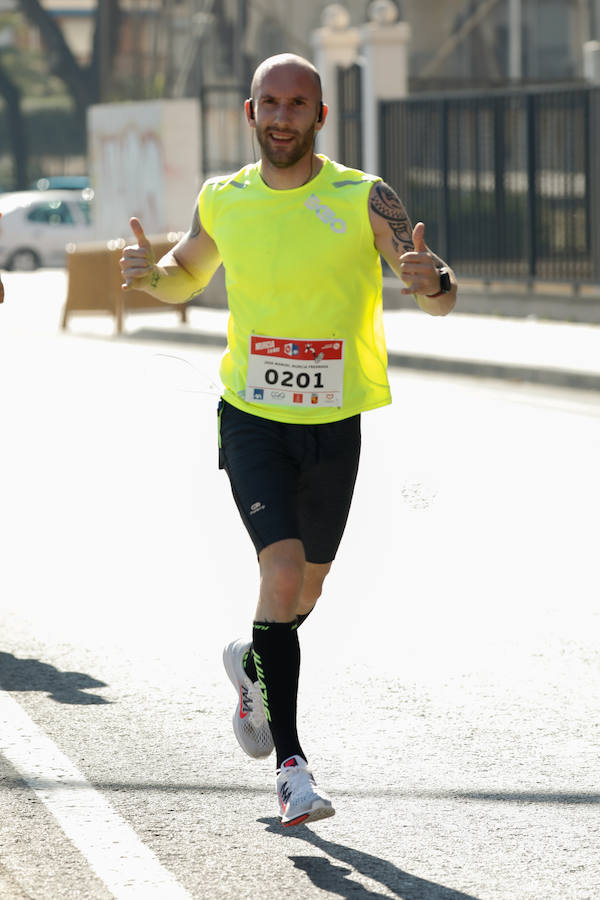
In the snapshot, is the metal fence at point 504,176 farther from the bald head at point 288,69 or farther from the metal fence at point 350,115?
the bald head at point 288,69

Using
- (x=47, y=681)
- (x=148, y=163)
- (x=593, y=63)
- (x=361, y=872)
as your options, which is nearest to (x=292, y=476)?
(x=361, y=872)

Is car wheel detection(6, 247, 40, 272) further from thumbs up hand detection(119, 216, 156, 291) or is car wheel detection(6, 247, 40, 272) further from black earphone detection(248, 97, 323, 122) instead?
black earphone detection(248, 97, 323, 122)

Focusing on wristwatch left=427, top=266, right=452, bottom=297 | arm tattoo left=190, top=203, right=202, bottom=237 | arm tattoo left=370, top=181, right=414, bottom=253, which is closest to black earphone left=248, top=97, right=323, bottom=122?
arm tattoo left=370, top=181, right=414, bottom=253

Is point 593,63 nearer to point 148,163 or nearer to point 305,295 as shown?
point 148,163

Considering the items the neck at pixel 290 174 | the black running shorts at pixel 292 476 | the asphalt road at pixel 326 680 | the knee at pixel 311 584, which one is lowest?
the asphalt road at pixel 326 680

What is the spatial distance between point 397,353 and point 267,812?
13518mm

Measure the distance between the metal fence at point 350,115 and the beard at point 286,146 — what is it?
20543 mm

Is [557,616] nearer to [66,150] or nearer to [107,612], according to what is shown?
[107,612]

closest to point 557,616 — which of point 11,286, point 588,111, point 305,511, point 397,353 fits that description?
point 305,511

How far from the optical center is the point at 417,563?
8.30 metres

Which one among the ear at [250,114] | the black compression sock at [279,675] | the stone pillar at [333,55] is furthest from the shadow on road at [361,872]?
the stone pillar at [333,55]

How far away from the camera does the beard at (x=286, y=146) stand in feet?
15.9

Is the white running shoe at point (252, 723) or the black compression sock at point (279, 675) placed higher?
the black compression sock at point (279, 675)

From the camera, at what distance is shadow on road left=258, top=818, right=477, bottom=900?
13.8 feet
